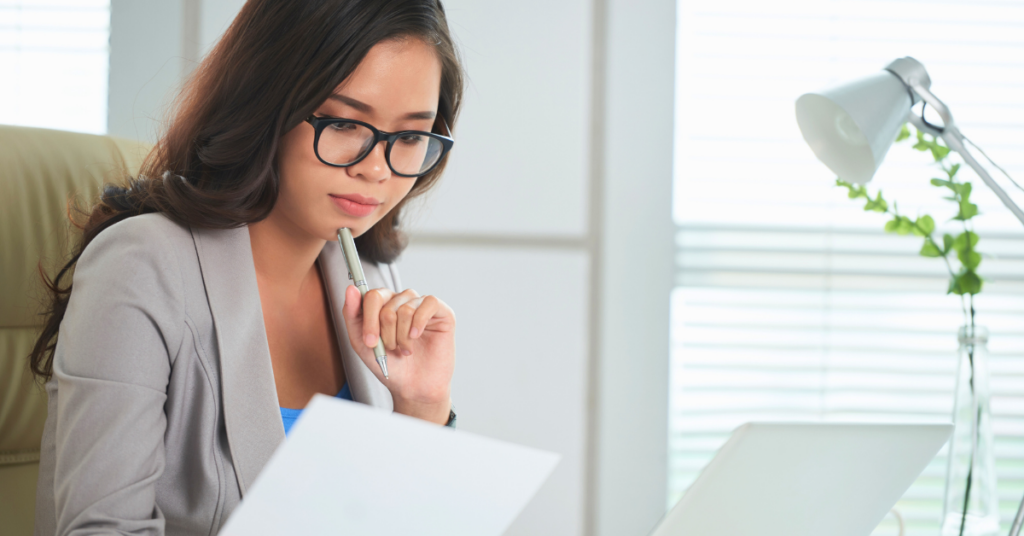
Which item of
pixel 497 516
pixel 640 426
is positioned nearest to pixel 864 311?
pixel 640 426

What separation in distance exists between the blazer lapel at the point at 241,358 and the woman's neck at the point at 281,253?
0.13 metres

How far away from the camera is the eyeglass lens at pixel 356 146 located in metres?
0.93

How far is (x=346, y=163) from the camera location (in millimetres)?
941

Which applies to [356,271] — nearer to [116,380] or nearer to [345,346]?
[345,346]

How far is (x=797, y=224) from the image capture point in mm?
1840

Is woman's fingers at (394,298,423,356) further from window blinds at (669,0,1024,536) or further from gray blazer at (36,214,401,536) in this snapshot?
window blinds at (669,0,1024,536)

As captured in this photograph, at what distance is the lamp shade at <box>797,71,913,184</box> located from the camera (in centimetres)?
103

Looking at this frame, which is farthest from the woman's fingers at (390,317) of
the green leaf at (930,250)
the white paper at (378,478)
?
the green leaf at (930,250)

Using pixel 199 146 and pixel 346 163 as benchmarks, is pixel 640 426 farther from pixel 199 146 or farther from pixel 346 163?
pixel 199 146

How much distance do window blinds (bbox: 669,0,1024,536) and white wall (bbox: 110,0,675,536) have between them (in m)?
0.08

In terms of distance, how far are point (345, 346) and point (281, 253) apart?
19cm

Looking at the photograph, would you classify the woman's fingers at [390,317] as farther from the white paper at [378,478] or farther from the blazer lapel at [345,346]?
the white paper at [378,478]

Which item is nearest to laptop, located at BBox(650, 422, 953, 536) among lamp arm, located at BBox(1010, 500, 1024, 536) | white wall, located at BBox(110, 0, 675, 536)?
lamp arm, located at BBox(1010, 500, 1024, 536)

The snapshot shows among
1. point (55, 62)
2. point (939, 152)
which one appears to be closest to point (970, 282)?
point (939, 152)
